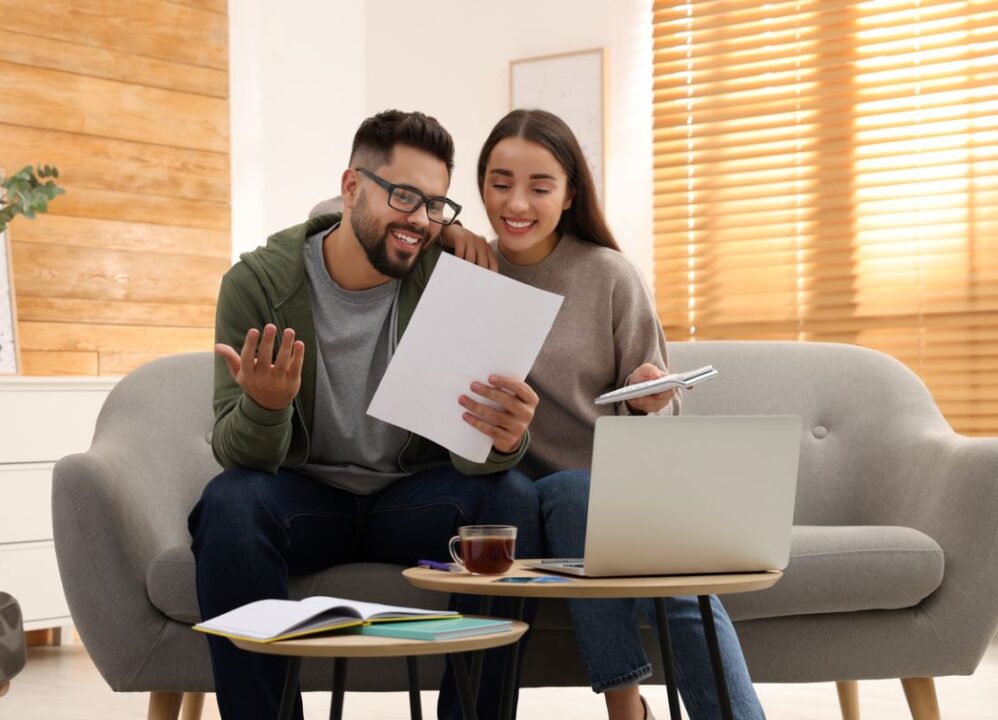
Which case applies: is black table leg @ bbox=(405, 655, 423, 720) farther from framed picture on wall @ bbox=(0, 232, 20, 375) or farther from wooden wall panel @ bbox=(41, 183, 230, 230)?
wooden wall panel @ bbox=(41, 183, 230, 230)

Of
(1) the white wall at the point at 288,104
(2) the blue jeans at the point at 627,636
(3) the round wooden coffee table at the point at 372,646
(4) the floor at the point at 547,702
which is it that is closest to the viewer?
(3) the round wooden coffee table at the point at 372,646

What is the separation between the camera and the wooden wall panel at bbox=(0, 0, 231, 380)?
3910 millimetres

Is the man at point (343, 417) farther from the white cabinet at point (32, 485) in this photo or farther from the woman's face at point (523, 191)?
the white cabinet at point (32, 485)

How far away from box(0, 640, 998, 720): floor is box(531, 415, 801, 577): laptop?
1.35 meters

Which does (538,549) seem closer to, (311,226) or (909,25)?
(311,226)

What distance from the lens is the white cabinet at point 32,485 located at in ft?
11.1

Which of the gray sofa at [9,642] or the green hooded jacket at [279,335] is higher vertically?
the green hooded jacket at [279,335]

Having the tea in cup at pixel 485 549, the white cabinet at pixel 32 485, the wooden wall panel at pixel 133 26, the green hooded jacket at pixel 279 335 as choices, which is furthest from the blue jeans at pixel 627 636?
the wooden wall panel at pixel 133 26

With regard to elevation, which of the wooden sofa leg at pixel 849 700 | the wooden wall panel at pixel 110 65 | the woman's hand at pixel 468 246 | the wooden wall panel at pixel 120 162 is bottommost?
the wooden sofa leg at pixel 849 700

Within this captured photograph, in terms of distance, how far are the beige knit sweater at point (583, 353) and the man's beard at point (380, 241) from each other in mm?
273

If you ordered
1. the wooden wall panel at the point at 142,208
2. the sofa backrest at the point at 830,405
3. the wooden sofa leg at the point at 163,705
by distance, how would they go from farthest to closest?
the wooden wall panel at the point at 142,208, the sofa backrest at the point at 830,405, the wooden sofa leg at the point at 163,705

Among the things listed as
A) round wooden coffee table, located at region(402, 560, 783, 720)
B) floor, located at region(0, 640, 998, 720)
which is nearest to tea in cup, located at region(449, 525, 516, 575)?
round wooden coffee table, located at region(402, 560, 783, 720)

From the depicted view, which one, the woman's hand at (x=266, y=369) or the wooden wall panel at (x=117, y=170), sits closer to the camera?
the woman's hand at (x=266, y=369)

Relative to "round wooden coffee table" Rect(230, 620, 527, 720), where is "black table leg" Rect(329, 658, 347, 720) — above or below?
below
